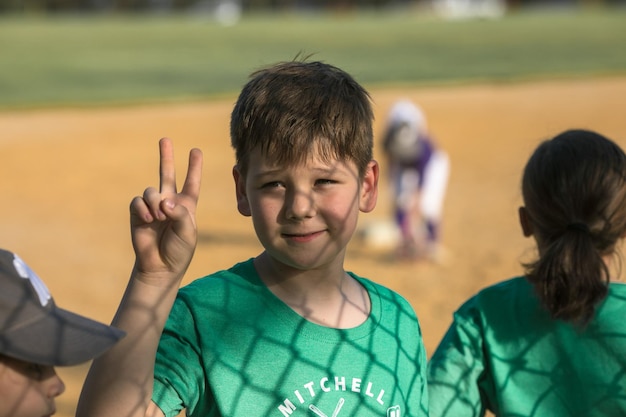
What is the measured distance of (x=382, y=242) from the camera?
8844 millimetres

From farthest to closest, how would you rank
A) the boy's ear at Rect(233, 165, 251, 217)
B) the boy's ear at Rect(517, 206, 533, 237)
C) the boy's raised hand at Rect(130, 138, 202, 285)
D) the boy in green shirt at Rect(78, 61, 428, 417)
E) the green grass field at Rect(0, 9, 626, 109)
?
the green grass field at Rect(0, 9, 626, 109) < the boy's ear at Rect(517, 206, 533, 237) < the boy's ear at Rect(233, 165, 251, 217) < the boy in green shirt at Rect(78, 61, 428, 417) < the boy's raised hand at Rect(130, 138, 202, 285)

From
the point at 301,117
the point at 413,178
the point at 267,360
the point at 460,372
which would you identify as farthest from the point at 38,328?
the point at 413,178

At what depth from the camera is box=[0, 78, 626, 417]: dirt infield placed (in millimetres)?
7488

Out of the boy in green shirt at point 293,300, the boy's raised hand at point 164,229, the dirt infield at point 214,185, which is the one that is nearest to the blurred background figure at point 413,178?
the dirt infield at point 214,185

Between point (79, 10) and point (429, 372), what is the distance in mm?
49106

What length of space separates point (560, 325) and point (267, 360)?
0.81 m

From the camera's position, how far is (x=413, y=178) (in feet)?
27.9

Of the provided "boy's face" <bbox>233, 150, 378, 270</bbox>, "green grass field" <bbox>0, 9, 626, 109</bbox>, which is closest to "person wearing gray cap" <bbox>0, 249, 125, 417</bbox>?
"boy's face" <bbox>233, 150, 378, 270</bbox>

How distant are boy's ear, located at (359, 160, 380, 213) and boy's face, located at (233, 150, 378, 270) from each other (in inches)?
4.3

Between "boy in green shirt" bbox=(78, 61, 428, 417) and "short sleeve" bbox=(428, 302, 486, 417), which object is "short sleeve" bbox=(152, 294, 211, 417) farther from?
"short sleeve" bbox=(428, 302, 486, 417)

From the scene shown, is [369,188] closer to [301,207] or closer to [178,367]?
[301,207]

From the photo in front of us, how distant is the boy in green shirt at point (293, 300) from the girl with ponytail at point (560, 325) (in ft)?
0.87

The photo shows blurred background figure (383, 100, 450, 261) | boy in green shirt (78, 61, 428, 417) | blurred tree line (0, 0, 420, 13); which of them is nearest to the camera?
boy in green shirt (78, 61, 428, 417)

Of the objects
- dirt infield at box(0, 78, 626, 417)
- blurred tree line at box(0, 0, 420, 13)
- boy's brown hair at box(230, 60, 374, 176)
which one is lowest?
dirt infield at box(0, 78, 626, 417)
